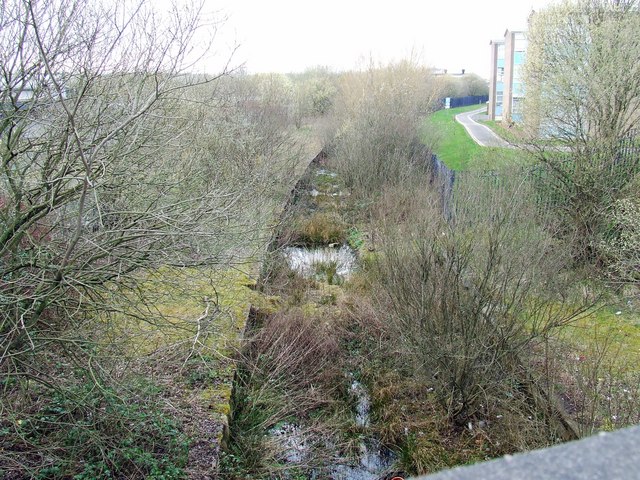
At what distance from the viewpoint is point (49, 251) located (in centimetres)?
469

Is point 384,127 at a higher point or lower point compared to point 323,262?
higher

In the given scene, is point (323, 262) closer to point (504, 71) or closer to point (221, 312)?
point (221, 312)

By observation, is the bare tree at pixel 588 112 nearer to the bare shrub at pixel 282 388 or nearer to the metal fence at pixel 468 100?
the bare shrub at pixel 282 388

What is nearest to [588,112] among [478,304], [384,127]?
[384,127]

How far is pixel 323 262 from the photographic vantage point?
13.3m

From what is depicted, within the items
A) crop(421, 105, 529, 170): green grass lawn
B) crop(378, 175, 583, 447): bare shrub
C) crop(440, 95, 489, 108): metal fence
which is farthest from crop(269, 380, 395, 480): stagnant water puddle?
crop(440, 95, 489, 108): metal fence

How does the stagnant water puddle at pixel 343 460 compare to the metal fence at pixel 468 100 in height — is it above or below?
below

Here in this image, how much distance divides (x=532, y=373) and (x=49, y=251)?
208 inches

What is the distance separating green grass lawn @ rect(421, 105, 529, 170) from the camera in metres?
12.2

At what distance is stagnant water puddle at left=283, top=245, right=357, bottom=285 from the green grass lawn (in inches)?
142

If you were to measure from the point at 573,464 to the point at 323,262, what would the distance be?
1253 centimetres

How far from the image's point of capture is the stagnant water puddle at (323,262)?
40.8ft

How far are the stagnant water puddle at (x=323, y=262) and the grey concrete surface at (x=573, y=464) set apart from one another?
11.2 metres

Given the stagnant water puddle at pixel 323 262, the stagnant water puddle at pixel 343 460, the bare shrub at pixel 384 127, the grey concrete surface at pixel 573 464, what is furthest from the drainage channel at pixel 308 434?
the bare shrub at pixel 384 127
